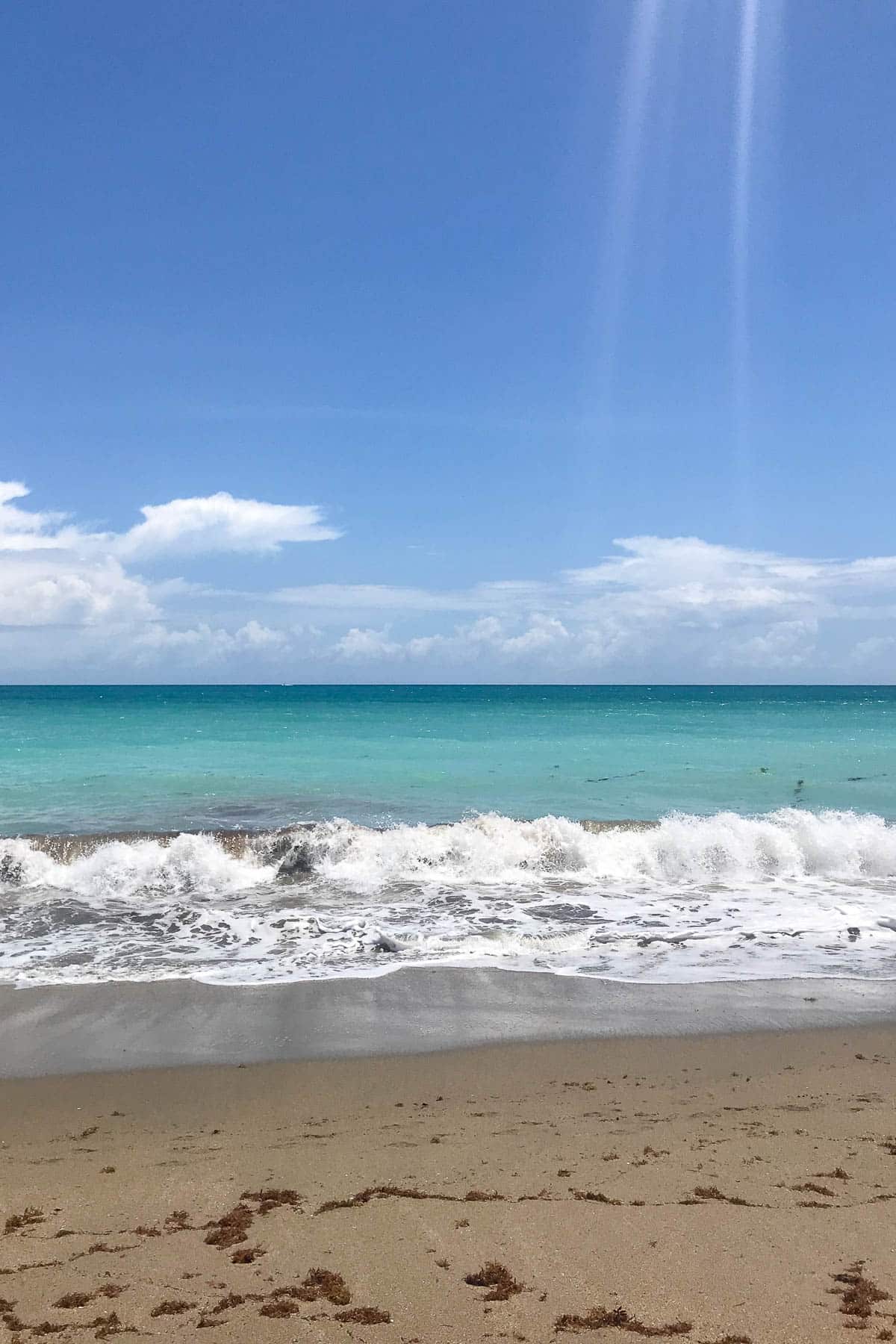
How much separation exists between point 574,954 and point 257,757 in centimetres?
2753

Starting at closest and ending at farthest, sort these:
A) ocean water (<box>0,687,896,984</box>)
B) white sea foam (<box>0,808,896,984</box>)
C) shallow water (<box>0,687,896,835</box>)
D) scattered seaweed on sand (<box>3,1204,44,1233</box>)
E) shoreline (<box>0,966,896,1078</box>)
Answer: scattered seaweed on sand (<box>3,1204,44,1233</box>)
shoreline (<box>0,966,896,1078</box>)
white sea foam (<box>0,808,896,984</box>)
ocean water (<box>0,687,896,984</box>)
shallow water (<box>0,687,896,835</box>)

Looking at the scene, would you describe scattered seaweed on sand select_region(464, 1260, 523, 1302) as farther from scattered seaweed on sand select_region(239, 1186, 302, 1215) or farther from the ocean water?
the ocean water

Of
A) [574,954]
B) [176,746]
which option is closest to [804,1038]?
[574,954]

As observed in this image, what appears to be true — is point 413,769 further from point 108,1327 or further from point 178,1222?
point 108,1327

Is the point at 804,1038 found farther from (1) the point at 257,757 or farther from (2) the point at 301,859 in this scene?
(1) the point at 257,757

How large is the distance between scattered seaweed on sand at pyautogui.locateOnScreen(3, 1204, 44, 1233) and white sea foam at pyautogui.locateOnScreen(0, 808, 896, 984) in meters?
4.84

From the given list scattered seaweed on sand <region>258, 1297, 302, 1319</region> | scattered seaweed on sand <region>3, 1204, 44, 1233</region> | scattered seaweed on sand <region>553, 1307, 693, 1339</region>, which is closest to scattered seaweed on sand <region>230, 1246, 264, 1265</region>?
scattered seaweed on sand <region>258, 1297, 302, 1319</region>

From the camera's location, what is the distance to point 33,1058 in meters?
8.00

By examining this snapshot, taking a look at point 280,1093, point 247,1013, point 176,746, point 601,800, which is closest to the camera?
Answer: point 280,1093

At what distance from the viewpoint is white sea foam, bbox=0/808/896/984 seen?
10969 millimetres

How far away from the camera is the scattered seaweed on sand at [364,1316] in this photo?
420 centimetres

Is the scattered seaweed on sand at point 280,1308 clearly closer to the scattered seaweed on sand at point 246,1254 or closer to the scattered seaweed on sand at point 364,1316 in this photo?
the scattered seaweed on sand at point 364,1316

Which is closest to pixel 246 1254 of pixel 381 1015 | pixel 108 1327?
pixel 108 1327

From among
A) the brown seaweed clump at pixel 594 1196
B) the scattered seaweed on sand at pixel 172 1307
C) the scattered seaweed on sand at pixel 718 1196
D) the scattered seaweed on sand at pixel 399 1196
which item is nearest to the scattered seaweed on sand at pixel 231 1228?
Answer: the scattered seaweed on sand at pixel 399 1196
